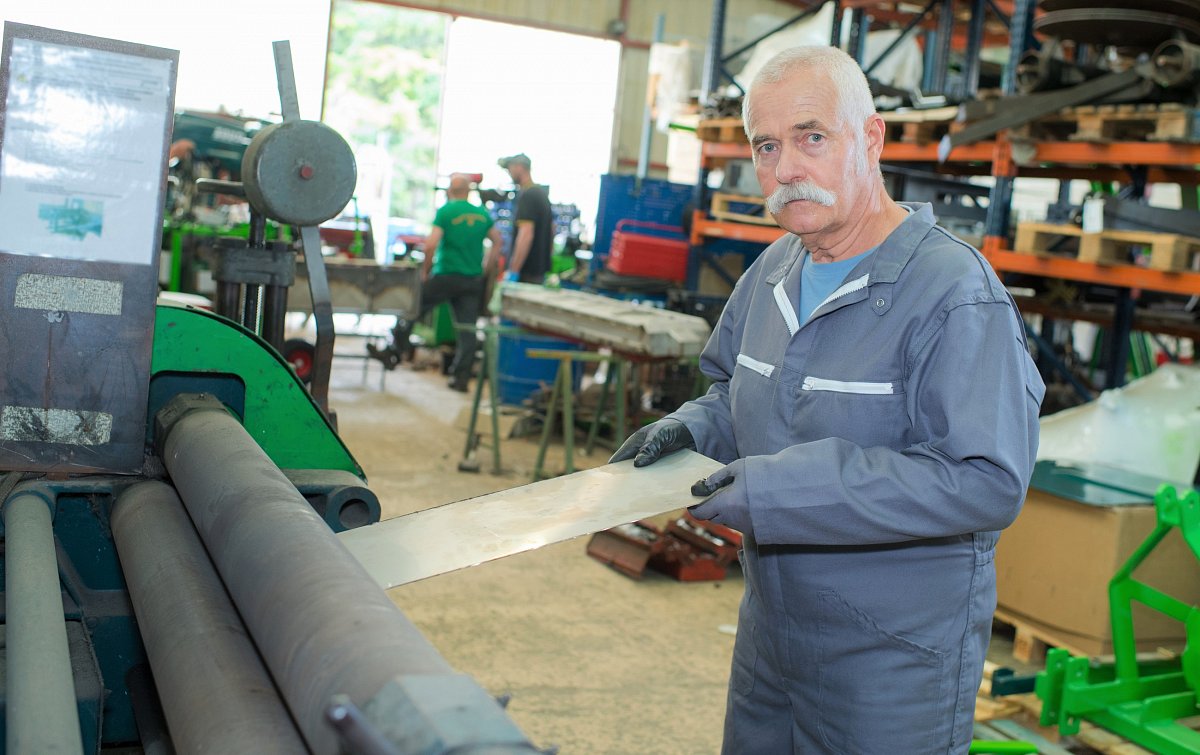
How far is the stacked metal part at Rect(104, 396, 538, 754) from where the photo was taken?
2.59 ft

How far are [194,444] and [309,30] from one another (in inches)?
449

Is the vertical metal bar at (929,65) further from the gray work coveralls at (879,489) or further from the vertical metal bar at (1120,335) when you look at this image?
the gray work coveralls at (879,489)

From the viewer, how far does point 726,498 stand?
152cm

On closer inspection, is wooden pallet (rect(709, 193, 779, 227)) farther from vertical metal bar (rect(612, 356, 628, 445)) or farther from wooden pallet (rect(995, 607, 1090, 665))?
wooden pallet (rect(995, 607, 1090, 665))

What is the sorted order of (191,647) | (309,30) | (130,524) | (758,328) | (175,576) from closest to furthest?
(191,647) < (175,576) < (130,524) < (758,328) < (309,30)

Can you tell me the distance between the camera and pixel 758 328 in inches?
74.2

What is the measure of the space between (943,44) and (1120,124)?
9.63 ft

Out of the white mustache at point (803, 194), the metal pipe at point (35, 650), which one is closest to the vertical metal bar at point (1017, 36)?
the white mustache at point (803, 194)

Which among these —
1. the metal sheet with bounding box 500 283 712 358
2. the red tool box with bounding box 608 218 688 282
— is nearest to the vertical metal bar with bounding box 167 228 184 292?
the metal sheet with bounding box 500 283 712 358

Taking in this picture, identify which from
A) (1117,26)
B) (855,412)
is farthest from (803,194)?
(1117,26)

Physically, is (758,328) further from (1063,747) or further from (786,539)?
(1063,747)

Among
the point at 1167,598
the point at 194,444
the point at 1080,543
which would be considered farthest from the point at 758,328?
the point at 1080,543

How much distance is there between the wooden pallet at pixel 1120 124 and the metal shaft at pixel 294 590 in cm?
375

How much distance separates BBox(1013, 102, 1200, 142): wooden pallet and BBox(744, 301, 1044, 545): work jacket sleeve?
3.04m
